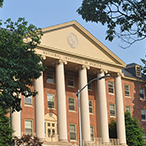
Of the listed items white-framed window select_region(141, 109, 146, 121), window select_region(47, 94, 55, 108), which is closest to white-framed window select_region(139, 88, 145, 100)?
white-framed window select_region(141, 109, 146, 121)

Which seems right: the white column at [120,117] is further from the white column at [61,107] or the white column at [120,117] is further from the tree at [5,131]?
the tree at [5,131]

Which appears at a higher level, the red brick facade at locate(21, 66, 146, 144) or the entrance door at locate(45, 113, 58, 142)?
the red brick facade at locate(21, 66, 146, 144)

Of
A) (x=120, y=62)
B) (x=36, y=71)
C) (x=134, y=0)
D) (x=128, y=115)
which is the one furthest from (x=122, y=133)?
(x=134, y=0)

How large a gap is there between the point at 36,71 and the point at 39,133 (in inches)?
617

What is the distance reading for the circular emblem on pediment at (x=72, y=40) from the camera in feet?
150

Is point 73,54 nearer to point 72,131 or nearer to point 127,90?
point 72,131

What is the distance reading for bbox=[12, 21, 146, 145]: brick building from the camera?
138ft

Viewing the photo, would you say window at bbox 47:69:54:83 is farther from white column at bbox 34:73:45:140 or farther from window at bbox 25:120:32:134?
white column at bbox 34:73:45:140

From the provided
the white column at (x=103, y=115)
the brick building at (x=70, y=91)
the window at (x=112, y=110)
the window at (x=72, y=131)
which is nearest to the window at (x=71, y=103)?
the brick building at (x=70, y=91)

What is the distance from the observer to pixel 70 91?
50688 millimetres

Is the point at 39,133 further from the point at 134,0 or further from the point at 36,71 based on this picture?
the point at 134,0

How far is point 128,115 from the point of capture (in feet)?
175

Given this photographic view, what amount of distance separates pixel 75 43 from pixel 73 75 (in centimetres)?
657

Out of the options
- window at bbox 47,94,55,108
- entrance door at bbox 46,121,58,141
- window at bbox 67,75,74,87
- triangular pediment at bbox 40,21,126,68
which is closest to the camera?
triangular pediment at bbox 40,21,126,68
